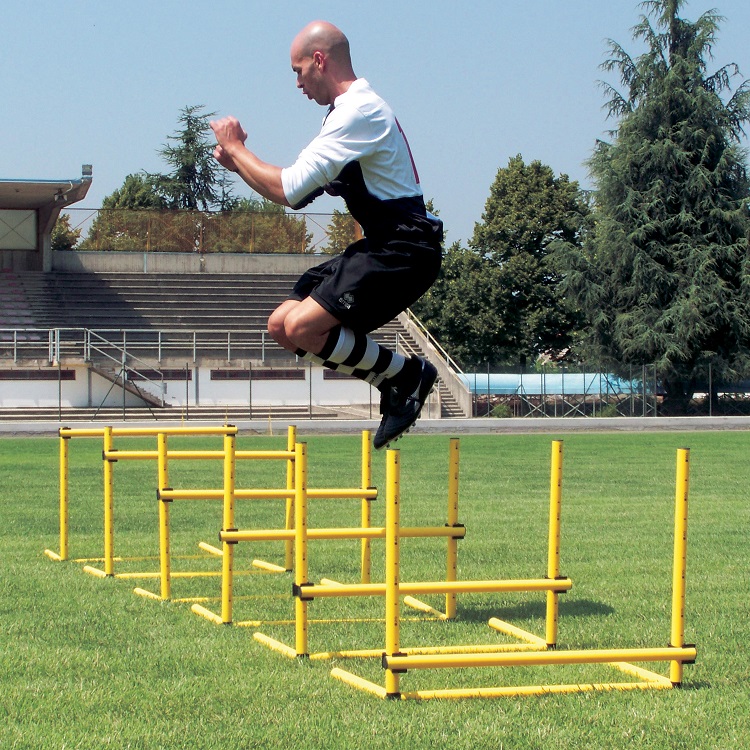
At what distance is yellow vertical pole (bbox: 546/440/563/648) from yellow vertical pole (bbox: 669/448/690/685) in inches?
21.7

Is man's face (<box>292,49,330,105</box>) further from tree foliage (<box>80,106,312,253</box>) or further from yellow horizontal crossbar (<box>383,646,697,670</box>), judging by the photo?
tree foliage (<box>80,106,312,253</box>)

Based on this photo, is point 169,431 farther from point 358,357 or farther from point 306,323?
point 306,323

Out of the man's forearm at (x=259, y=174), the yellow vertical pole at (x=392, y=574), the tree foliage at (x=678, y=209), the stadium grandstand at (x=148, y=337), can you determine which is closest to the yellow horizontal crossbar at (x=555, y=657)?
the yellow vertical pole at (x=392, y=574)

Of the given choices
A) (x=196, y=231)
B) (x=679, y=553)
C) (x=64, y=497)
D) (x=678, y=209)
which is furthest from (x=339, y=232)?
(x=679, y=553)

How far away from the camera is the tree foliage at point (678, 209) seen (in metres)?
44.1

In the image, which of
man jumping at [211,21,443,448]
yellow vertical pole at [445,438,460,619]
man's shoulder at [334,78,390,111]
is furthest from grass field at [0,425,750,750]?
man's shoulder at [334,78,390,111]

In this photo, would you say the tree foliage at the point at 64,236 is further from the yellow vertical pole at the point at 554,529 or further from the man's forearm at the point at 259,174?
the yellow vertical pole at the point at 554,529

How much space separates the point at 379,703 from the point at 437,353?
126 feet

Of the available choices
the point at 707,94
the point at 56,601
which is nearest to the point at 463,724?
the point at 56,601

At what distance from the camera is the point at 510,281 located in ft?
187

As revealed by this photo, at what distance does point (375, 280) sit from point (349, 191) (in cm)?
42

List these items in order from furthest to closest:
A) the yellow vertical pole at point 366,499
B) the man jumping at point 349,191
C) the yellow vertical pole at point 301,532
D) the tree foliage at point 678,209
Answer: the tree foliage at point 678,209 → the yellow vertical pole at point 366,499 → the yellow vertical pole at point 301,532 → the man jumping at point 349,191

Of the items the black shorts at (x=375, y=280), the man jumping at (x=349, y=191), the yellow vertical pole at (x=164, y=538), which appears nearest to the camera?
the man jumping at (x=349, y=191)

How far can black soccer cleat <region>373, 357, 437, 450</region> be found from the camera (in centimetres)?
569
